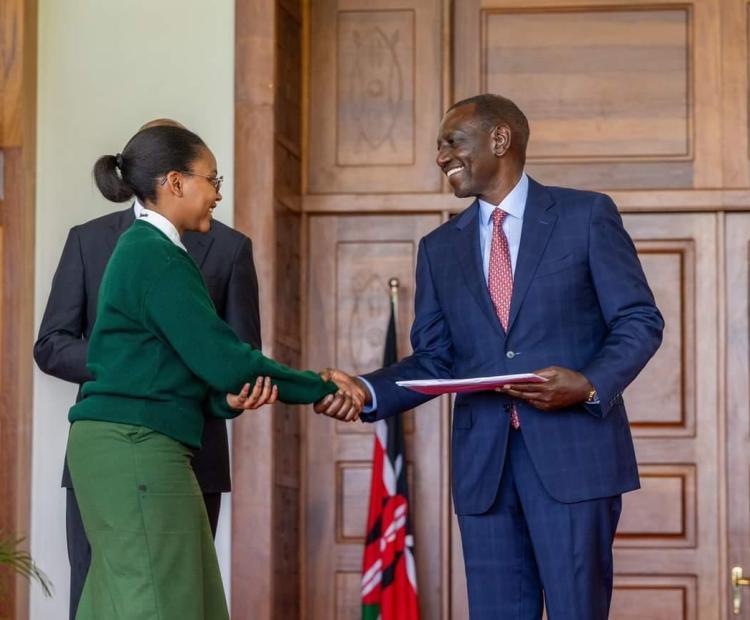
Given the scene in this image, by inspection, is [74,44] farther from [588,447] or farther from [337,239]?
[588,447]

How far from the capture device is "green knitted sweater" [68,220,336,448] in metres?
3.23

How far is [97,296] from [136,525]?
125cm

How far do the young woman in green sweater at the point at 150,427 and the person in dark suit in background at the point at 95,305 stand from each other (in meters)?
0.83

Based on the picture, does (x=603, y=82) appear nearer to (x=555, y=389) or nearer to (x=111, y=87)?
(x=111, y=87)

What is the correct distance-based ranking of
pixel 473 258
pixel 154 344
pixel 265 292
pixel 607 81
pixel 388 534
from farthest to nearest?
pixel 607 81 → pixel 388 534 → pixel 265 292 → pixel 473 258 → pixel 154 344

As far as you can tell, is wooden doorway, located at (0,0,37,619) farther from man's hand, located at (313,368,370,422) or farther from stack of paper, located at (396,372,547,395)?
stack of paper, located at (396,372,547,395)

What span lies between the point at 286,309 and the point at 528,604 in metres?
2.25

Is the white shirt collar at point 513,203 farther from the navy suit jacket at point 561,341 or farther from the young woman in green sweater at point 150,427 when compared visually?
the young woman in green sweater at point 150,427

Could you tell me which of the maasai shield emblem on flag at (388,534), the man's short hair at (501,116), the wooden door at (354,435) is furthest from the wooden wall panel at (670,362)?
the man's short hair at (501,116)

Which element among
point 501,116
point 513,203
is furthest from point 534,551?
point 501,116

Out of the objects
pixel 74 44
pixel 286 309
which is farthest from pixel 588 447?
pixel 74 44

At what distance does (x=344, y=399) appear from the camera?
12.8 feet

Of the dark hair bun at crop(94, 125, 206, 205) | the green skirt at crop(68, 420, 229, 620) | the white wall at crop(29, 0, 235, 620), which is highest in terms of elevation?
the white wall at crop(29, 0, 235, 620)

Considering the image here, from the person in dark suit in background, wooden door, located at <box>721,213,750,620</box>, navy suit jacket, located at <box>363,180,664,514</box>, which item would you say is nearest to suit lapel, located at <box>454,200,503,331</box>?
navy suit jacket, located at <box>363,180,664,514</box>
